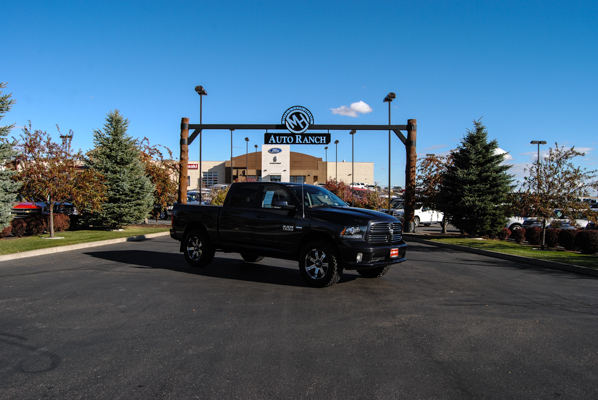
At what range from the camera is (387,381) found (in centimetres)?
386

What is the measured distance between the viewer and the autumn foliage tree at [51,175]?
50.1ft

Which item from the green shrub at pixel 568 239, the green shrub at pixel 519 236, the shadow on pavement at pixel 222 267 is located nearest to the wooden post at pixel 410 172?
the green shrub at pixel 519 236

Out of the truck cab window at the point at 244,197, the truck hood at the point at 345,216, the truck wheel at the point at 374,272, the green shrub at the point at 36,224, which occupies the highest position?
the truck cab window at the point at 244,197

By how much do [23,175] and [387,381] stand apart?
52.8ft

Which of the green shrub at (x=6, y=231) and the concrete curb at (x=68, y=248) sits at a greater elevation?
the green shrub at (x=6, y=231)

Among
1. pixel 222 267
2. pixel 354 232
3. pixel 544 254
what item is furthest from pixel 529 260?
pixel 222 267

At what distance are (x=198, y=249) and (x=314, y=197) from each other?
10.4 feet

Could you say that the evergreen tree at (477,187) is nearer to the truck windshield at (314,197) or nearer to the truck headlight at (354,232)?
the truck windshield at (314,197)

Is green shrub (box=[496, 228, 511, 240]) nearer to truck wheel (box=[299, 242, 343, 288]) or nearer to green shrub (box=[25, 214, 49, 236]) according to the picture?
truck wheel (box=[299, 242, 343, 288])

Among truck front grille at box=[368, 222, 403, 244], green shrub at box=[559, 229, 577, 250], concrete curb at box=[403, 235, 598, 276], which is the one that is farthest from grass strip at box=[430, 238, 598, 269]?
truck front grille at box=[368, 222, 403, 244]

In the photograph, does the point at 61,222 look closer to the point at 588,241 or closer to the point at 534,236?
the point at 534,236

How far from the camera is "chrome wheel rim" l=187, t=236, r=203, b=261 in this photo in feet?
32.3

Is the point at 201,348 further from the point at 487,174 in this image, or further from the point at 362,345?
the point at 487,174

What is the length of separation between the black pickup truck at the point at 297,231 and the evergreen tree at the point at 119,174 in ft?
35.5
